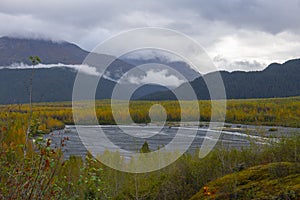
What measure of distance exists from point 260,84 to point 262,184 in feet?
500

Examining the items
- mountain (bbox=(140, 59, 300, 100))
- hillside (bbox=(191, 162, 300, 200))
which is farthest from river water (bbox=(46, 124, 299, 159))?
mountain (bbox=(140, 59, 300, 100))

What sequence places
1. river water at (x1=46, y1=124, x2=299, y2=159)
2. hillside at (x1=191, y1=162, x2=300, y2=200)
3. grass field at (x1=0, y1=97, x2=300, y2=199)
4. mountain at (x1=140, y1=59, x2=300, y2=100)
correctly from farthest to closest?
mountain at (x1=140, y1=59, x2=300, y2=100)
river water at (x1=46, y1=124, x2=299, y2=159)
hillside at (x1=191, y1=162, x2=300, y2=200)
grass field at (x1=0, y1=97, x2=300, y2=199)

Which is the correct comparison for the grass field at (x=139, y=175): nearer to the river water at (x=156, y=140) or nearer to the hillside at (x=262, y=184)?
the hillside at (x=262, y=184)

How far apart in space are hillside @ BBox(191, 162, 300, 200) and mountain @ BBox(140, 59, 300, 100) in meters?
128

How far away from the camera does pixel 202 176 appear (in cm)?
817

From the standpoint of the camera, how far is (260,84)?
152 m

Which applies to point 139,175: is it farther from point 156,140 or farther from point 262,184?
point 156,140

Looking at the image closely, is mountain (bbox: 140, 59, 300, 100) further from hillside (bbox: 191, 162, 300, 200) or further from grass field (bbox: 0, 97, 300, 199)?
hillside (bbox: 191, 162, 300, 200)

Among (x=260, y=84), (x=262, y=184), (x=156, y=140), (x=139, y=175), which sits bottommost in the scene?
(x=156, y=140)

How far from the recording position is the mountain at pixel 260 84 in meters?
144

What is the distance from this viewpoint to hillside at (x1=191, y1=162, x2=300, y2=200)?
16.5 feet

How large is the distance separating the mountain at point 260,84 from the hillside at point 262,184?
128 meters

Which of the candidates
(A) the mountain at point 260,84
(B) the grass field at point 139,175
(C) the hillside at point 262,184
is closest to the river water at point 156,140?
(B) the grass field at point 139,175

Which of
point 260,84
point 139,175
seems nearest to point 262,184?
point 139,175
